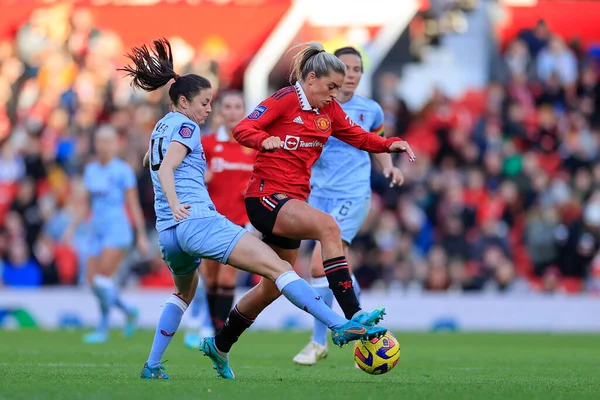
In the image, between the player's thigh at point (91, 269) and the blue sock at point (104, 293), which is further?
the player's thigh at point (91, 269)

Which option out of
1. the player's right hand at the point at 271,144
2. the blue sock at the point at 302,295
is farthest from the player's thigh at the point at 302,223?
the player's right hand at the point at 271,144

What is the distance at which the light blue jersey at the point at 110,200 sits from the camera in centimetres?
1346

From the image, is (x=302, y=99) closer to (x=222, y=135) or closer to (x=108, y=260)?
(x=222, y=135)

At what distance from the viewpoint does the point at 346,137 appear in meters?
7.95

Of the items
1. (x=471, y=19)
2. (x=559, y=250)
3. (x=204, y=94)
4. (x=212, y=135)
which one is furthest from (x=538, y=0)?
(x=204, y=94)

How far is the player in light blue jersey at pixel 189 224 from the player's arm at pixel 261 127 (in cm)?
2

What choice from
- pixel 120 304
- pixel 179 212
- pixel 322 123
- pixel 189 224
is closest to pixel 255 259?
pixel 189 224

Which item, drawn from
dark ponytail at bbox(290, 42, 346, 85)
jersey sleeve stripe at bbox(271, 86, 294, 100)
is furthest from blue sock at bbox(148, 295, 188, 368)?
dark ponytail at bbox(290, 42, 346, 85)

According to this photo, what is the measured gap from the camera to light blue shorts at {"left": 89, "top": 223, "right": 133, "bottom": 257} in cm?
1345

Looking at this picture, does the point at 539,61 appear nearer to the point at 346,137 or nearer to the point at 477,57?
the point at 477,57

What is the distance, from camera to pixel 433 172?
776 inches

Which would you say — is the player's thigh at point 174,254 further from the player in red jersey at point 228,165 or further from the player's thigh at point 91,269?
the player's thigh at point 91,269

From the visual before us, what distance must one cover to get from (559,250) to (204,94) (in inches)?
471

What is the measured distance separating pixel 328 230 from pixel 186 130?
1158 mm
